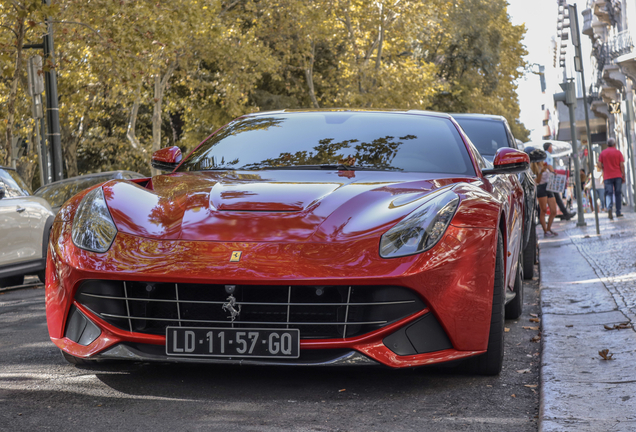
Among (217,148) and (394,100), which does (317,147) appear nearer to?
(217,148)

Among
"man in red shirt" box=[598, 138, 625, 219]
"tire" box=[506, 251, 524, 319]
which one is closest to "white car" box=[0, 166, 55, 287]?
"tire" box=[506, 251, 524, 319]

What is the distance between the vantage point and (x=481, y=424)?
11.4 feet

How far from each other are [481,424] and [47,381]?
2119 millimetres

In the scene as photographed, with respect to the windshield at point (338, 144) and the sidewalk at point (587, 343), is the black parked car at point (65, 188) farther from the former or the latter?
the windshield at point (338, 144)

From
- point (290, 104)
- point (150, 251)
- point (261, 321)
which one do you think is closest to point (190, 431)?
point (261, 321)

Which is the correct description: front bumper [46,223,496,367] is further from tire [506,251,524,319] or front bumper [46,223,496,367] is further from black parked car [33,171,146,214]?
black parked car [33,171,146,214]

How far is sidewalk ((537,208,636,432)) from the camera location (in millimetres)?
3535

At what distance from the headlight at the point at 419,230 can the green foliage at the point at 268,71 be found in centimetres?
1596

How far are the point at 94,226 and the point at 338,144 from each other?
5.05 feet

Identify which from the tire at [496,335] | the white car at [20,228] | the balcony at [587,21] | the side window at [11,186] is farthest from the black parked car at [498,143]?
the balcony at [587,21]

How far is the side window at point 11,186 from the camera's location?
9547mm

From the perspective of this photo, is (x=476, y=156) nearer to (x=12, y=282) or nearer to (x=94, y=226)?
(x=94, y=226)

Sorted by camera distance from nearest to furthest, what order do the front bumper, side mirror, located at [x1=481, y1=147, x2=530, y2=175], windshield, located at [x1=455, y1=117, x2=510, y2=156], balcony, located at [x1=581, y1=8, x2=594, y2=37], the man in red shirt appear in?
the front bumper, side mirror, located at [x1=481, y1=147, x2=530, y2=175], windshield, located at [x1=455, y1=117, x2=510, y2=156], the man in red shirt, balcony, located at [x1=581, y1=8, x2=594, y2=37]

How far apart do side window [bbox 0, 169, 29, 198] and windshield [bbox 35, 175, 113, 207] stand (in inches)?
104
